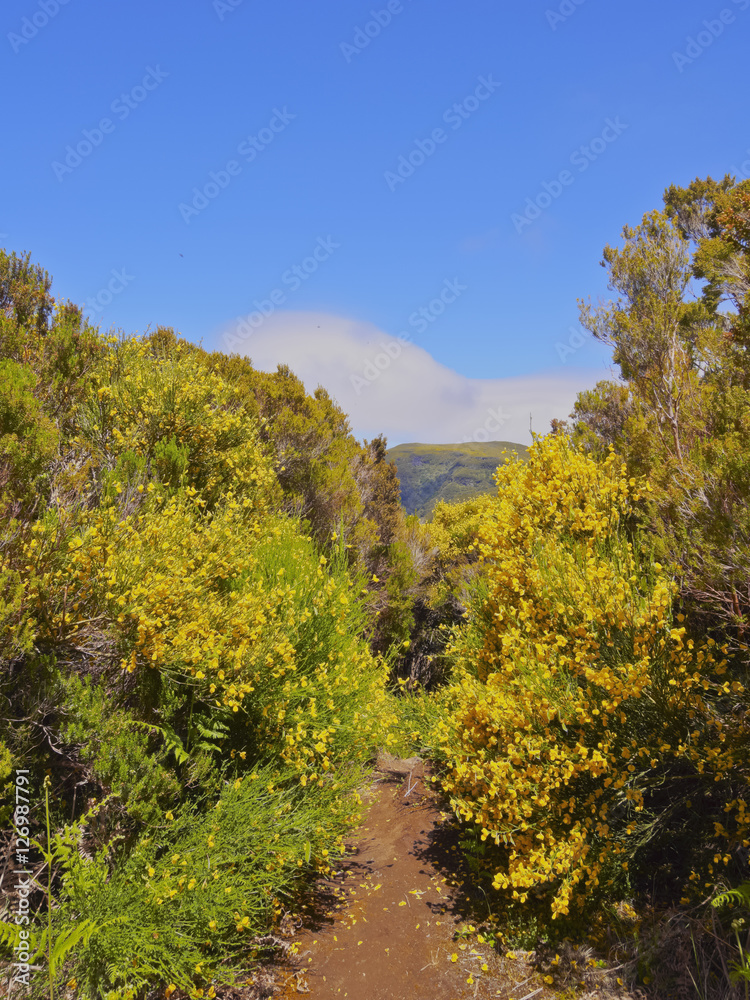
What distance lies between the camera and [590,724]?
462 cm

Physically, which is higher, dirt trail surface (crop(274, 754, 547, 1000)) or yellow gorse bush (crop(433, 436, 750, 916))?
yellow gorse bush (crop(433, 436, 750, 916))

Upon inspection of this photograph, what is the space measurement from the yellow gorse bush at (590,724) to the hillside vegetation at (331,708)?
0.11 feet

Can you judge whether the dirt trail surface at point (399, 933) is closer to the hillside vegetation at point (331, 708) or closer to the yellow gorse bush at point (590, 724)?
the hillside vegetation at point (331, 708)

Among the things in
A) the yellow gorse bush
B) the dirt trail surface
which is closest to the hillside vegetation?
the yellow gorse bush

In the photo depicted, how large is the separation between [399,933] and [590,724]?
119 inches

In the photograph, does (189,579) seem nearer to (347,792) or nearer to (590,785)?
(347,792)

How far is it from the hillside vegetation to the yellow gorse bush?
1.3 inches

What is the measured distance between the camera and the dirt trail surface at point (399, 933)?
15.2 feet

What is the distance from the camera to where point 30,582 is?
3721 millimetres

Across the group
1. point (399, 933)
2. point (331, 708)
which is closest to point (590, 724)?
point (331, 708)

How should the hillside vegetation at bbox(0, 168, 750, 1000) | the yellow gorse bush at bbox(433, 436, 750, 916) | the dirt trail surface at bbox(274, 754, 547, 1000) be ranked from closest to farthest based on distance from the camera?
the hillside vegetation at bbox(0, 168, 750, 1000) < the yellow gorse bush at bbox(433, 436, 750, 916) < the dirt trail surface at bbox(274, 754, 547, 1000)

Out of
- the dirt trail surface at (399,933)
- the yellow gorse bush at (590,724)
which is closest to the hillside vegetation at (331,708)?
the yellow gorse bush at (590,724)

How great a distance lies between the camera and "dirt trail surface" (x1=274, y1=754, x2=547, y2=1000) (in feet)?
15.2

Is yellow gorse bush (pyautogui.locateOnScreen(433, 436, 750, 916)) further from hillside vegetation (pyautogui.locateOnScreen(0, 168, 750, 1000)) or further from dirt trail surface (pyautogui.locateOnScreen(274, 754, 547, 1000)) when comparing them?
dirt trail surface (pyautogui.locateOnScreen(274, 754, 547, 1000))
